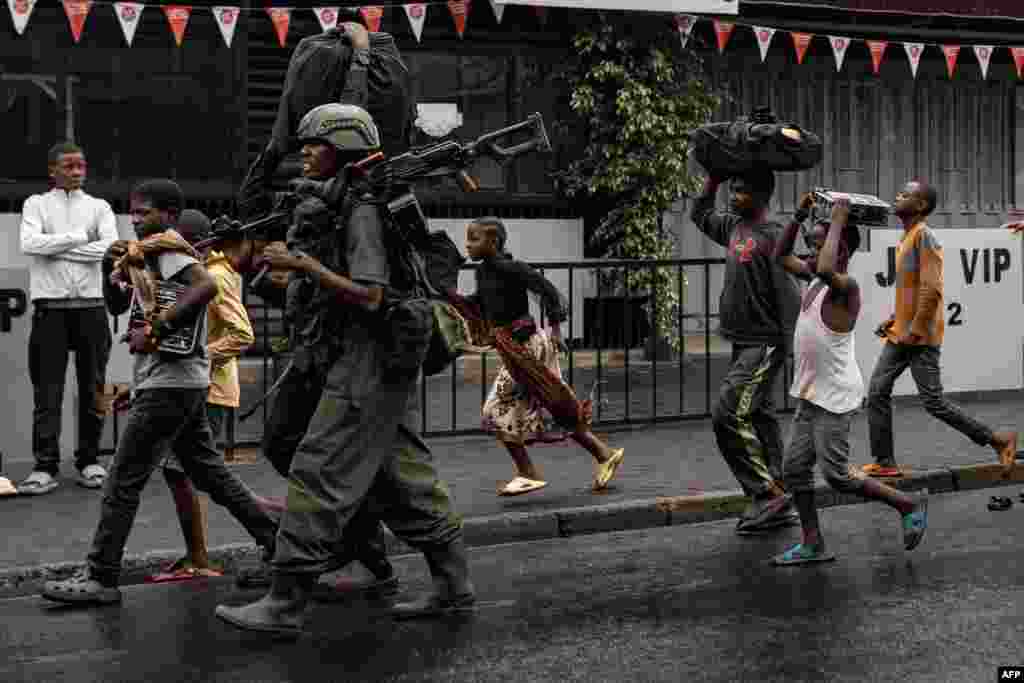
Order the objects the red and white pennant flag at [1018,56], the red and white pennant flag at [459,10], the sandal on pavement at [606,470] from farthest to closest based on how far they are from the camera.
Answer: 1. the red and white pennant flag at [1018,56]
2. the red and white pennant flag at [459,10]
3. the sandal on pavement at [606,470]

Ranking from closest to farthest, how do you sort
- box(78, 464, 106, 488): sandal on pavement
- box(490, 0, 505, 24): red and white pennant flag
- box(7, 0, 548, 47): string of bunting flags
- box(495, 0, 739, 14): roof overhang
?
box(78, 464, 106, 488): sandal on pavement < box(7, 0, 548, 47): string of bunting flags < box(495, 0, 739, 14): roof overhang < box(490, 0, 505, 24): red and white pennant flag

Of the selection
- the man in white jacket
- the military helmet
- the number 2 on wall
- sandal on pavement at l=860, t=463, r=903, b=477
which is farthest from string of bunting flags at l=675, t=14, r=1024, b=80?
the military helmet

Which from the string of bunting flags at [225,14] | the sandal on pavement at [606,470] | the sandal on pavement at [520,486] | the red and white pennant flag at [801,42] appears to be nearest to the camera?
the sandal on pavement at [520,486]

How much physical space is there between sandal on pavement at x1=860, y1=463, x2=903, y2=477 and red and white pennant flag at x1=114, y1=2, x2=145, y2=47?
27.9ft

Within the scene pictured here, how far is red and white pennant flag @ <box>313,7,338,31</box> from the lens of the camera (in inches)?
696

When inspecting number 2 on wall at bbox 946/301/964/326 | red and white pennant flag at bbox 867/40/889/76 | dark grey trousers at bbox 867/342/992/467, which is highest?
red and white pennant flag at bbox 867/40/889/76

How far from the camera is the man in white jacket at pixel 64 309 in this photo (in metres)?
11.1

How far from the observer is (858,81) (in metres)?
21.7

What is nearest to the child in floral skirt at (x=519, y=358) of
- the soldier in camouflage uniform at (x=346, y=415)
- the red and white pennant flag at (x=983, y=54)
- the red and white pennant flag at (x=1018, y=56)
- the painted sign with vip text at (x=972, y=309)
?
the soldier in camouflage uniform at (x=346, y=415)

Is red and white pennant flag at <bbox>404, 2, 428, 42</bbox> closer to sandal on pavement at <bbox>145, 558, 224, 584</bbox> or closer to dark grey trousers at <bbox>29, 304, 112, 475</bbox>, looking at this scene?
dark grey trousers at <bbox>29, 304, 112, 475</bbox>

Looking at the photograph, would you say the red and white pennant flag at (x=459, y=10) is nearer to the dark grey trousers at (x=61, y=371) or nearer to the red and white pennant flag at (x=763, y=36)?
the red and white pennant flag at (x=763, y=36)

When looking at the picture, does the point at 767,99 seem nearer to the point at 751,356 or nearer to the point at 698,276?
the point at 698,276

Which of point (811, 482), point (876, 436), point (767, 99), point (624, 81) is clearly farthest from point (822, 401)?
point (767, 99)

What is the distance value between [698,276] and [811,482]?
5632mm
